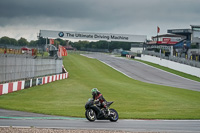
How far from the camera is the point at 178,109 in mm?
19500

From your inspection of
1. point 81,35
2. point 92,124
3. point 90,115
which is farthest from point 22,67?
point 81,35

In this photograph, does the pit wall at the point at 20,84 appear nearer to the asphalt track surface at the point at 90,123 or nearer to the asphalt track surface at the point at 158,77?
the asphalt track surface at the point at 90,123

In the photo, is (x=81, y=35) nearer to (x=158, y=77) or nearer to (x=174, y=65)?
(x=174, y=65)

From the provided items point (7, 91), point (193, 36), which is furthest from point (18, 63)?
point (193, 36)

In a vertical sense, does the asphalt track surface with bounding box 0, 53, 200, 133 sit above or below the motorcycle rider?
below

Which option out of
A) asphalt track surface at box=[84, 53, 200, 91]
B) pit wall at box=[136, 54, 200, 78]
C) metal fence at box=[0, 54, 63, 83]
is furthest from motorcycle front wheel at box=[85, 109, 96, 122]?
pit wall at box=[136, 54, 200, 78]

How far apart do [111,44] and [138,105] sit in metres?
168

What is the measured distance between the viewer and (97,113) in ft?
46.7

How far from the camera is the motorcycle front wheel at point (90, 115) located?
A: 14055 millimetres

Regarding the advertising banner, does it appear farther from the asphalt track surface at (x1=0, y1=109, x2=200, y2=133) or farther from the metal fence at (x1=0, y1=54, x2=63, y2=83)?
the asphalt track surface at (x1=0, y1=109, x2=200, y2=133)

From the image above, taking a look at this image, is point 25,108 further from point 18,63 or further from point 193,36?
point 193,36

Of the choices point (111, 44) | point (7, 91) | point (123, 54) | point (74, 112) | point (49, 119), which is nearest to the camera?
point (49, 119)

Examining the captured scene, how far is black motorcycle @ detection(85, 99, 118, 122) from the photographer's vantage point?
554 inches

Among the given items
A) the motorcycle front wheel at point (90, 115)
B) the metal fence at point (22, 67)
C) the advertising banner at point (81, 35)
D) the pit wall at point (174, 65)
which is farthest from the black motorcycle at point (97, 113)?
the advertising banner at point (81, 35)
